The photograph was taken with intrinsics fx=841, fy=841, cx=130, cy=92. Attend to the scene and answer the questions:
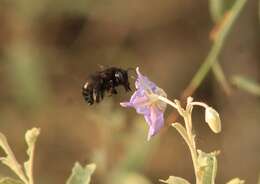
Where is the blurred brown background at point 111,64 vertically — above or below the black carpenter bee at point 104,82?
above

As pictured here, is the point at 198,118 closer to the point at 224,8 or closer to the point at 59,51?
the point at 59,51

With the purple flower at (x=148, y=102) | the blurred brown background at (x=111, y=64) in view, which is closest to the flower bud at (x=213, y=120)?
the purple flower at (x=148, y=102)

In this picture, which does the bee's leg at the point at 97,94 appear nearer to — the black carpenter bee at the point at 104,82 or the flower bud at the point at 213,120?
the black carpenter bee at the point at 104,82

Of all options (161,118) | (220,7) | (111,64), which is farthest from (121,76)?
(111,64)

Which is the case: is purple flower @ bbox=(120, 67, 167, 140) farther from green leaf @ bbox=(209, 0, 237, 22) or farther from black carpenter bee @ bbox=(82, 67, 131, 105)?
green leaf @ bbox=(209, 0, 237, 22)

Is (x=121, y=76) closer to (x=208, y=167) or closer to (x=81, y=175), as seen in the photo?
(x=81, y=175)
